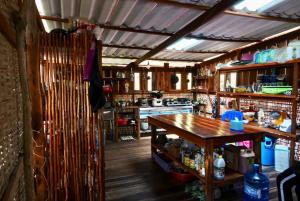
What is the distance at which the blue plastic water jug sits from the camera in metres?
2.42

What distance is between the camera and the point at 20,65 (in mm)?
1224

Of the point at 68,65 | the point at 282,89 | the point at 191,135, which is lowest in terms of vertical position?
the point at 191,135

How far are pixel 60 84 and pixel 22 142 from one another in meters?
1.04

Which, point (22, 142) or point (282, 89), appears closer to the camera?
point (22, 142)

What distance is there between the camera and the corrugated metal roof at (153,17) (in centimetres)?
271

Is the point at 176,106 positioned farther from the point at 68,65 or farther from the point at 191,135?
the point at 68,65

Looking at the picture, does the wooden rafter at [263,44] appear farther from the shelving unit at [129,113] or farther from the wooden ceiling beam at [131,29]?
the shelving unit at [129,113]

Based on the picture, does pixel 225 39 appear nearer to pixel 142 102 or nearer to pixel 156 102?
pixel 156 102

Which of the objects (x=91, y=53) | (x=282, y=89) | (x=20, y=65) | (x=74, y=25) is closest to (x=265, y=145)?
(x=282, y=89)

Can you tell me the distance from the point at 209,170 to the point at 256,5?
2.33 metres

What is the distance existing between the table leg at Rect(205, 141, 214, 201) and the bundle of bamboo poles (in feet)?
4.15

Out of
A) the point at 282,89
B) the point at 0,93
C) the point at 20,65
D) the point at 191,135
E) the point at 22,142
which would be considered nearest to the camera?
the point at 0,93

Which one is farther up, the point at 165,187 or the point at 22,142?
the point at 22,142

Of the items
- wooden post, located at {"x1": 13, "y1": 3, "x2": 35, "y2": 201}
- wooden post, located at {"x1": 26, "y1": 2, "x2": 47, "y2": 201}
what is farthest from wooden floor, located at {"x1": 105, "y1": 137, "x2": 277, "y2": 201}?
wooden post, located at {"x1": 13, "y1": 3, "x2": 35, "y2": 201}
